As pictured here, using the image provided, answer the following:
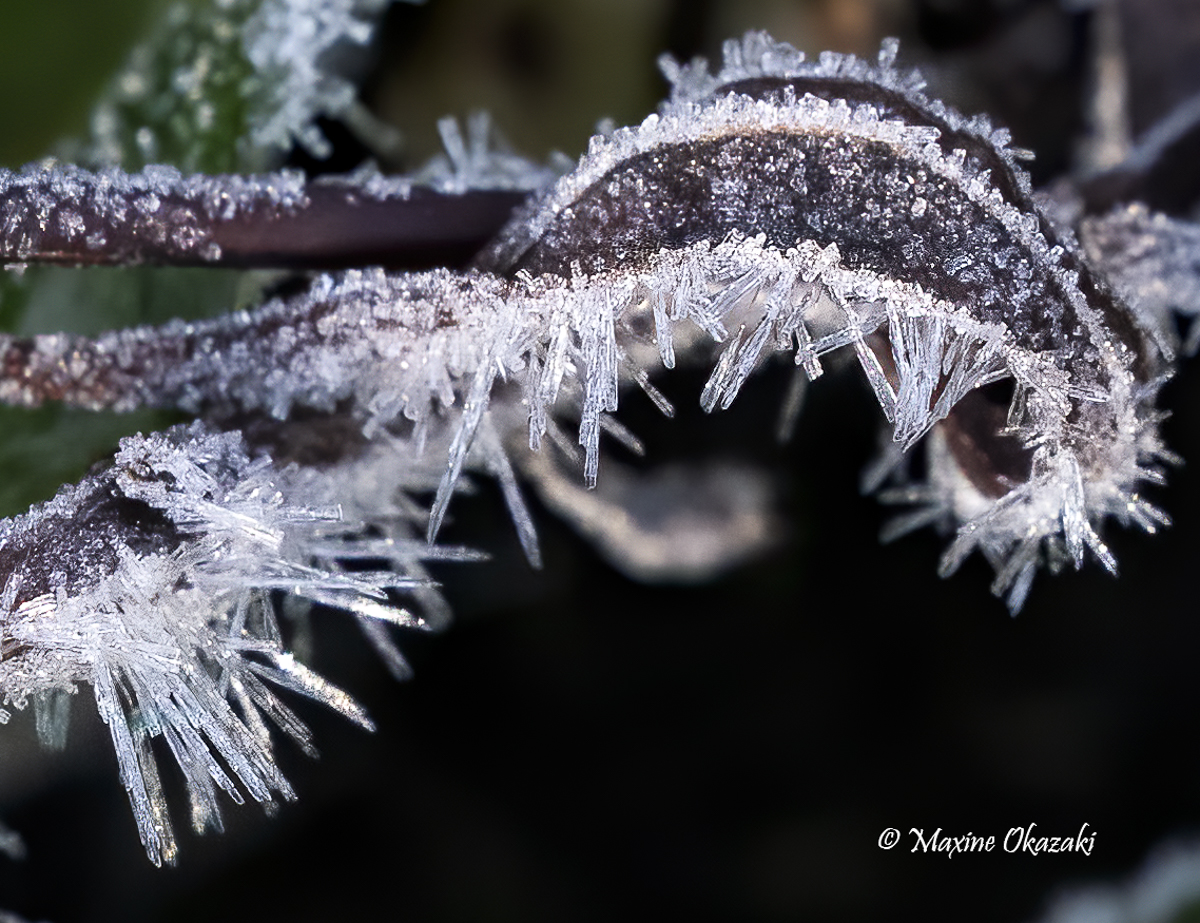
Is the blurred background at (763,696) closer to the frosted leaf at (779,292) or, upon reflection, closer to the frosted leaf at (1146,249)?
the frosted leaf at (1146,249)

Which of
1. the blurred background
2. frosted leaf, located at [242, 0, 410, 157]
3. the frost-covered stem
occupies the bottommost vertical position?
the blurred background

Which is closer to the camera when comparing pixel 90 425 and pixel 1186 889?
pixel 90 425

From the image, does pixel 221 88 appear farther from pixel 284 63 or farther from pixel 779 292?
pixel 779 292

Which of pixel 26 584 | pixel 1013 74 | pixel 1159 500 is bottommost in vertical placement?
pixel 1159 500

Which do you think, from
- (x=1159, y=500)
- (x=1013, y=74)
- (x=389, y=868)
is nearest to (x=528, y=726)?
(x=389, y=868)

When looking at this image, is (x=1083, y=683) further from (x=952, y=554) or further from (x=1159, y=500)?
(x=952, y=554)

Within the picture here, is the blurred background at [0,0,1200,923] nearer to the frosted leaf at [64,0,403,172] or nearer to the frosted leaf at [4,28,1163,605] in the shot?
the frosted leaf at [64,0,403,172]

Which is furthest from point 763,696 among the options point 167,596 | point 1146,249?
point 167,596

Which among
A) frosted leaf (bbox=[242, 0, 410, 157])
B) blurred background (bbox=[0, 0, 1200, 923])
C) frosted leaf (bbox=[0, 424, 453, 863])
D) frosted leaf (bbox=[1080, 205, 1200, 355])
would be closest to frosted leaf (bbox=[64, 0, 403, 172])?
frosted leaf (bbox=[242, 0, 410, 157])
